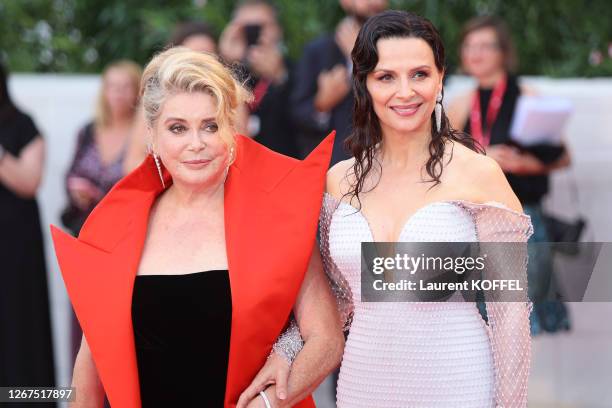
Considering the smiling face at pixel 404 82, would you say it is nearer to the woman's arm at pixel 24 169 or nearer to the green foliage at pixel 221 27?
the woman's arm at pixel 24 169

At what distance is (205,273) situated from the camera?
3.34m

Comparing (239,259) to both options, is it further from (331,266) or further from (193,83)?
(193,83)

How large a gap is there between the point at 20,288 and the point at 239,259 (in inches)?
122

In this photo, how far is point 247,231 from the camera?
11.0 ft

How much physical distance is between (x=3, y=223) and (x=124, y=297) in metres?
2.88

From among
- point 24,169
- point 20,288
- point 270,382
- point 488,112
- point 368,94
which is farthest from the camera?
point 20,288

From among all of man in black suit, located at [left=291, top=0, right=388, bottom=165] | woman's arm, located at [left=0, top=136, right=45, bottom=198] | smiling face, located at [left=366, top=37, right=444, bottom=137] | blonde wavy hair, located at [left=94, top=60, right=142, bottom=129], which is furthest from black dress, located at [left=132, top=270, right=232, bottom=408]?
blonde wavy hair, located at [left=94, top=60, right=142, bottom=129]

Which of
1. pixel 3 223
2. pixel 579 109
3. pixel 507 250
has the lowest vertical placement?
pixel 507 250

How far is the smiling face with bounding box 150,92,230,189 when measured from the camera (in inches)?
131

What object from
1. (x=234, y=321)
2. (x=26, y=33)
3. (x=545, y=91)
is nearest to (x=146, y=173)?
(x=234, y=321)

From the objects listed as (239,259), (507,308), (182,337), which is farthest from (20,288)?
(507,308)

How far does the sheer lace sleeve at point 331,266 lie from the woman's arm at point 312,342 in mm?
38

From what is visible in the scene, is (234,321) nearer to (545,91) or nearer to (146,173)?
(146,173)

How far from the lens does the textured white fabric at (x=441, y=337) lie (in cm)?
331
